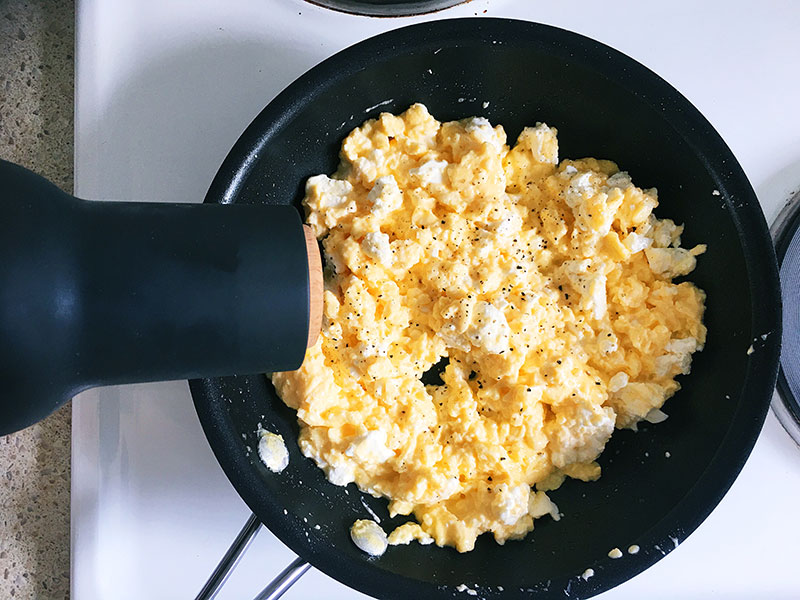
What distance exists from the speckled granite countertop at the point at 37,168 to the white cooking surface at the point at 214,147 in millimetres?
43

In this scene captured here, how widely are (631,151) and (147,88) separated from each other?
21.8 inches

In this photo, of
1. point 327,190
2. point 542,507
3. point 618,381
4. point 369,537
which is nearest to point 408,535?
point 369,537

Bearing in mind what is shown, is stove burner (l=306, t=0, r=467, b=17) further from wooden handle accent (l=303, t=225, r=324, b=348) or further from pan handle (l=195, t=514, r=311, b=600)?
pan handle (l=195, t=514, r=311, b=600)

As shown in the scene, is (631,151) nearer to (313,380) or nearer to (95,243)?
(313,380)

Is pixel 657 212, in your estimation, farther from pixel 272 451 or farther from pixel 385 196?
pixel 272 451

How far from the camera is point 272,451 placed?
0.80m

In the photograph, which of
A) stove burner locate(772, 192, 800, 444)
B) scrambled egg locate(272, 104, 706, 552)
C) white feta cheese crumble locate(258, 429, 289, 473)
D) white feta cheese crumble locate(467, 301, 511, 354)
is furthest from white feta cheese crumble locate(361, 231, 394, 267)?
stove burner locate(772, 192, 800, 444)

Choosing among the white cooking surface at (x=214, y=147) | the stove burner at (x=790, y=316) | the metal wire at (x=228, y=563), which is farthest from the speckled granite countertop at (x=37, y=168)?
the stove burner at (x=790, y=316)

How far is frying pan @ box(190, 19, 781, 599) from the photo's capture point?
0.73 meters

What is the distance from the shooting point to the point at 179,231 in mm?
534

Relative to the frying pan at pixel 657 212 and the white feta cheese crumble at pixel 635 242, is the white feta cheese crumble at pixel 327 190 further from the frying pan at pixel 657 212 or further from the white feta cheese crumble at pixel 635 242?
the white feta cheese crumble at pixel 635 242

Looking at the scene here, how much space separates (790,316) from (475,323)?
0.39 meters

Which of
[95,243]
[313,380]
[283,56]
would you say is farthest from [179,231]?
[283,56]

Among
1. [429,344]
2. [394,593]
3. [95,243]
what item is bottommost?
[394,593]
